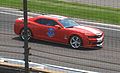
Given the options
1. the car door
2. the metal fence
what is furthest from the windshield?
the metal fence

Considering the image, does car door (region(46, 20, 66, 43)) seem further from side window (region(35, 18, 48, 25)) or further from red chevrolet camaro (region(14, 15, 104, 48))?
side window (region(35, 18, 48, 25))

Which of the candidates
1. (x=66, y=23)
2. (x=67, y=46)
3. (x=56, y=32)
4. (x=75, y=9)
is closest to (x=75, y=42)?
(x=67, y=46)

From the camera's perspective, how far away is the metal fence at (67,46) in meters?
13.1

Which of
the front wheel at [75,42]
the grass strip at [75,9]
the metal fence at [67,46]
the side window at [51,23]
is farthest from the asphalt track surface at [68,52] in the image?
the grass strip at [75,9]

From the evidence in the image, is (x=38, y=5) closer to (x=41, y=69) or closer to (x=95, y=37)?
(x=95, y=37)

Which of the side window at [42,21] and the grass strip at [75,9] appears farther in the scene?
the grass strip at [75,9]

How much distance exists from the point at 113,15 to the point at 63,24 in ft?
18.0

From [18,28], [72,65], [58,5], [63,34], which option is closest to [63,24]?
[63,34]

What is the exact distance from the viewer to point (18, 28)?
17.4 meters

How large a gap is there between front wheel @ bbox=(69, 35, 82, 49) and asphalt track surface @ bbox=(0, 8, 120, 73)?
0.67 feet

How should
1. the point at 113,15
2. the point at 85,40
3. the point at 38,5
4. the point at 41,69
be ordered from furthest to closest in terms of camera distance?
the point at 38,5 → the point at 113,15 → the point at 85,40 → the point at 41,69

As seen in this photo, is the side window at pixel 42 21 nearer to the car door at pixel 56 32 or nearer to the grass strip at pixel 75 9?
the car door at pixel 56 32

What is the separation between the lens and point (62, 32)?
16812 mm

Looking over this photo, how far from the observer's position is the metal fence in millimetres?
13102
